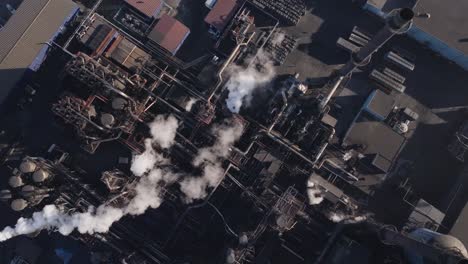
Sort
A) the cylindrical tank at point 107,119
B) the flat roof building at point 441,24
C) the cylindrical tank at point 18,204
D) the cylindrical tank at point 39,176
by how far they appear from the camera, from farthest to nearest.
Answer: the flat roof building at point 441,24 < the cylindrical tank at point 107,119 < the cylindrical tank at point 39,176 < the cylindrical tank at point 18,204

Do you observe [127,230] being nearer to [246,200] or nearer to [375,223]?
[246,200]

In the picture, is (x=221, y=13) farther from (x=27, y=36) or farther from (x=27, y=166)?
(x=27, y=166)

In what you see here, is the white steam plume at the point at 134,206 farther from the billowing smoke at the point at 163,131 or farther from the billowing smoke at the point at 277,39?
the billowing smoke at the point at 277,39

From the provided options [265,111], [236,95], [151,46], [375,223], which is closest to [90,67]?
[151,46]

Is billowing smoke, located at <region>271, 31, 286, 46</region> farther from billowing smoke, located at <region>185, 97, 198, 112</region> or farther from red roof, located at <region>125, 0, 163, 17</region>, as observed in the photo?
red roof, located at <region>125, 0, 163, 17</region>

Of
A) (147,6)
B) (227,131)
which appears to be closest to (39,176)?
(227,131)

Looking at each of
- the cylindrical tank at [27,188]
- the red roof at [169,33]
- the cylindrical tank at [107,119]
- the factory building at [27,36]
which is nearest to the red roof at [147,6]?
the red roof at [169,33]
